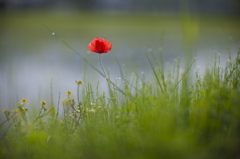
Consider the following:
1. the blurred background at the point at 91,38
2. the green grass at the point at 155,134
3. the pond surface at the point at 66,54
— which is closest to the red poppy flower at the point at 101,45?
the blurred background at the point at 91,38

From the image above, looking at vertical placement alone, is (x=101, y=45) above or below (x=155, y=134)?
above

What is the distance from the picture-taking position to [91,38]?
6.83 meters

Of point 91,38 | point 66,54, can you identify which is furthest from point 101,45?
point 91,38

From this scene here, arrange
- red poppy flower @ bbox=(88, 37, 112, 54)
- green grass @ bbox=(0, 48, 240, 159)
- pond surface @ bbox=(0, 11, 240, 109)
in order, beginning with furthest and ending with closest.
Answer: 1. pond surface @ bbox=(0, 11, 240, 109)
2. red poppy flower @ bbox=(88, 37, 112, 54)
3. green grass @ bbox=(0, 48, 240, 159)

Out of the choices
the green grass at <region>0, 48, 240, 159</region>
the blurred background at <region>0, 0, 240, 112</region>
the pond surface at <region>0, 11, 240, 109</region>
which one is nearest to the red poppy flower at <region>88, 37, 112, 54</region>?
the blurred background at <region>0, 0, 240, 112</region>

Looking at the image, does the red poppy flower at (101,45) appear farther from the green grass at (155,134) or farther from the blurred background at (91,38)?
the green grass at (155,134)

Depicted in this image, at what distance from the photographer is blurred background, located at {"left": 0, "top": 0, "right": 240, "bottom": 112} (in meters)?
2.24

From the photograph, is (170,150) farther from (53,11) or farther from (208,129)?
(53,11)

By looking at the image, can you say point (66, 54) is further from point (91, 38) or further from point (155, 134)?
point (155, 134)

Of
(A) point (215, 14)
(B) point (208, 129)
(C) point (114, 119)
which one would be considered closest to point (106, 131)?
(C) point (114, 119)

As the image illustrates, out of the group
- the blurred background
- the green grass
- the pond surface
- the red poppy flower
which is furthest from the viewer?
the pond surface

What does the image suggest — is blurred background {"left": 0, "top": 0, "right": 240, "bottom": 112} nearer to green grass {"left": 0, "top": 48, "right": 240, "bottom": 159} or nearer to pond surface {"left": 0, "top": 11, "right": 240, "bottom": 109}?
pond surface {"left": 0, "top": 11, "right": 240, "bottom": 109}

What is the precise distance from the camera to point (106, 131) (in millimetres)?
1013

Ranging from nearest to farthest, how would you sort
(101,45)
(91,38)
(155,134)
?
(155,134) → (101,45) → (91,38)
